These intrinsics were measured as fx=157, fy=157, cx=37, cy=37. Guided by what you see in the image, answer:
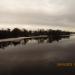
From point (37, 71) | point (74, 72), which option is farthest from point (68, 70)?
point (37, 71)

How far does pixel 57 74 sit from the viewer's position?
11.6 m

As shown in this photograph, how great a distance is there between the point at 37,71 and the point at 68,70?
8.02ft

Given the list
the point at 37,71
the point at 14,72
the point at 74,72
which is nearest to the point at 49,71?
the point at 37,71

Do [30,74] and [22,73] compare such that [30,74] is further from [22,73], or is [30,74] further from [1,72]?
[1,72]

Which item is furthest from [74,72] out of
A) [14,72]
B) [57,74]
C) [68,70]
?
[14,72]

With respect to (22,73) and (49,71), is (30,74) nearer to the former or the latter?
(22,73)

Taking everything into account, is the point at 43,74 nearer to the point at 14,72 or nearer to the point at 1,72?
the point at 14,72

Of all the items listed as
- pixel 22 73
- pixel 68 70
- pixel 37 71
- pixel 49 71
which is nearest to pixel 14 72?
pixel 22 73

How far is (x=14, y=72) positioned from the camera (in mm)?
12219

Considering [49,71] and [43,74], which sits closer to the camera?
[43,74]

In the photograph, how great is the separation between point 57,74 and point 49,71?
1.00 m

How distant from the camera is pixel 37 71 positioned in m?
12.5

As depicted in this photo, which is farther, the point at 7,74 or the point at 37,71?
the point at 37,71

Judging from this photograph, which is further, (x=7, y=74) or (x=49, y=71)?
(x=49, y=71)
